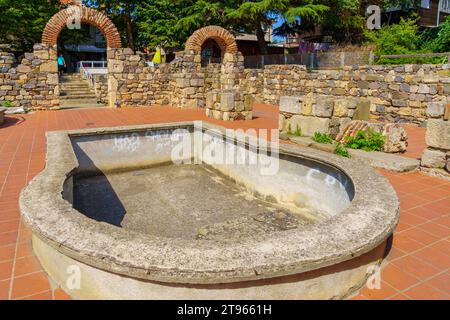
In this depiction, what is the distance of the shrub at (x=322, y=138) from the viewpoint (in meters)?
6.68

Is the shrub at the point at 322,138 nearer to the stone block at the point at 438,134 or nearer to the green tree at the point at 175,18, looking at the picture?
the stone block at the point at 438,134

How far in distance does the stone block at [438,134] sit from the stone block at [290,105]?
2.92 meters

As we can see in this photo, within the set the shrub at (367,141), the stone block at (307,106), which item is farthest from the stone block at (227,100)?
the shrub at (367,141)

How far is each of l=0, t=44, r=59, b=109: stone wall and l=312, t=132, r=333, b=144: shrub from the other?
9.64 meters

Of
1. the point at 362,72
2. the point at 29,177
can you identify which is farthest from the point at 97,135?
the point at 362,72

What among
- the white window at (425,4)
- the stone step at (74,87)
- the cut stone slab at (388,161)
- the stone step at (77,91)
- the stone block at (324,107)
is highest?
the white window at (425,4)

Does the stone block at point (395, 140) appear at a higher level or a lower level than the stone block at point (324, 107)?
lower

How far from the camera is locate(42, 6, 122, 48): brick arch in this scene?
38.9 feet

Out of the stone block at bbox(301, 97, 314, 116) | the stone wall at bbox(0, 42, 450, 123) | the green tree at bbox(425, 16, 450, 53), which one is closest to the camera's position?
the stone block at bbox(301, 97, 314, 116)

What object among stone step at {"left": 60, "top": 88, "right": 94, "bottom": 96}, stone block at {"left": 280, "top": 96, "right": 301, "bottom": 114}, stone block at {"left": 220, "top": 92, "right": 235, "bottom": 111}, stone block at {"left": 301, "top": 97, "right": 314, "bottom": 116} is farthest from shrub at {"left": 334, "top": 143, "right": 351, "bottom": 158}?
stone step at {"left": 60, "top": 88, "right": 94, "bottom": 96}

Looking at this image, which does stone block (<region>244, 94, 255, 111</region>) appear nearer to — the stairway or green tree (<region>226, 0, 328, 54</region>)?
the stairway

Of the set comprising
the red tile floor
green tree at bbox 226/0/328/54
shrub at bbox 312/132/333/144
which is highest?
green tree at bbox 226/0/328/54

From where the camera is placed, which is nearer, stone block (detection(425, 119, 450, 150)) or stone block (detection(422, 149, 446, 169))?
stone block (detection(425, 119, 450, 150))

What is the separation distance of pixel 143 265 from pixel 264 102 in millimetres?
13521
